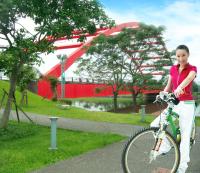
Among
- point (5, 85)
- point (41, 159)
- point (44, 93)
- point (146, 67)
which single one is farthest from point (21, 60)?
point (146, 67)

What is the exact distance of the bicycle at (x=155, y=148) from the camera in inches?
200

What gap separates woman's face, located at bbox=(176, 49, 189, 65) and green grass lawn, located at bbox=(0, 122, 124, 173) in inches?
107

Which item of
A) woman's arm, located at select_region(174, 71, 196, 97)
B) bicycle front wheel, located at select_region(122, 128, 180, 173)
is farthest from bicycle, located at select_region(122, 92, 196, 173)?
woman's arm, located at select_region(174, 71, 196, 97)

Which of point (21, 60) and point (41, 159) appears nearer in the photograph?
point (41, 159)

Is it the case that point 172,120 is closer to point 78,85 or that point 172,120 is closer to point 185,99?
point 185,99

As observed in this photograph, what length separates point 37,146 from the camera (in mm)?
8664

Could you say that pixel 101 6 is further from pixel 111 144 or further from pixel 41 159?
pixel 41 159

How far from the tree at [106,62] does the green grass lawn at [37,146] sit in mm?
27894

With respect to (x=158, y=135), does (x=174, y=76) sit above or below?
above

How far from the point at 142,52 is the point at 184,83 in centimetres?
3420

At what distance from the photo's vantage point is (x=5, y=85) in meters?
28.6

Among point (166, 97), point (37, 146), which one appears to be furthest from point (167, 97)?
point (37, 146)

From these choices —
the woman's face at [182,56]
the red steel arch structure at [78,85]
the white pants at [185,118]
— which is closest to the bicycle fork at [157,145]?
the white pants at [185,118]

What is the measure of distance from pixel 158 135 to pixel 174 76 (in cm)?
89
